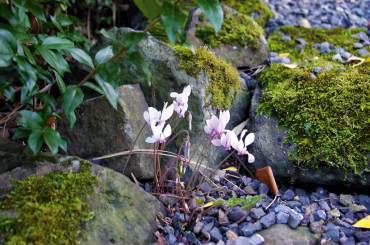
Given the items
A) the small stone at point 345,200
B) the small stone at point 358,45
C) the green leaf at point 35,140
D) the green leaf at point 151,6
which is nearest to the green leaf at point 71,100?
the green leaf at point 35,140

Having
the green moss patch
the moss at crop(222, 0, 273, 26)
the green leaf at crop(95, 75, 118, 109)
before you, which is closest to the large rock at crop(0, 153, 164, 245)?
the green leaf at crop(95, 75, 118, 109)

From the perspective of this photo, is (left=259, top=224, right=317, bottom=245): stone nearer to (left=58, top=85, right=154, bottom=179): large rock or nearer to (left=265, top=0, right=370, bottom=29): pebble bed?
(left=58, top=85, right=154, bottom=179): large rock

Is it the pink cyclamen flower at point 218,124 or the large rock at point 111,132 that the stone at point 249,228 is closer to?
the pink cyclamen flower at point 218,124

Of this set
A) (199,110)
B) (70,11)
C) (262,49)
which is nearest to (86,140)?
(199,110)

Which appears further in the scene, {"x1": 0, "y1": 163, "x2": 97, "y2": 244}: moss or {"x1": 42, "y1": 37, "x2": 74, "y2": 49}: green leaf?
{"x1": 42, "y1": 37, "x2": 74, "y2": 49}: green leaf

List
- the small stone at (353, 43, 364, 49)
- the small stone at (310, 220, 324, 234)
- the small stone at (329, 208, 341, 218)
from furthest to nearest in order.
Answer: the small stone at (353, 43, 364, 49)
the small stone at (329, 208, 341, 218)
the small stone at (310, 220, 324, 234)

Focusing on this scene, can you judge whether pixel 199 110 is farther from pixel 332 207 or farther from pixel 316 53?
pixel 316 53
